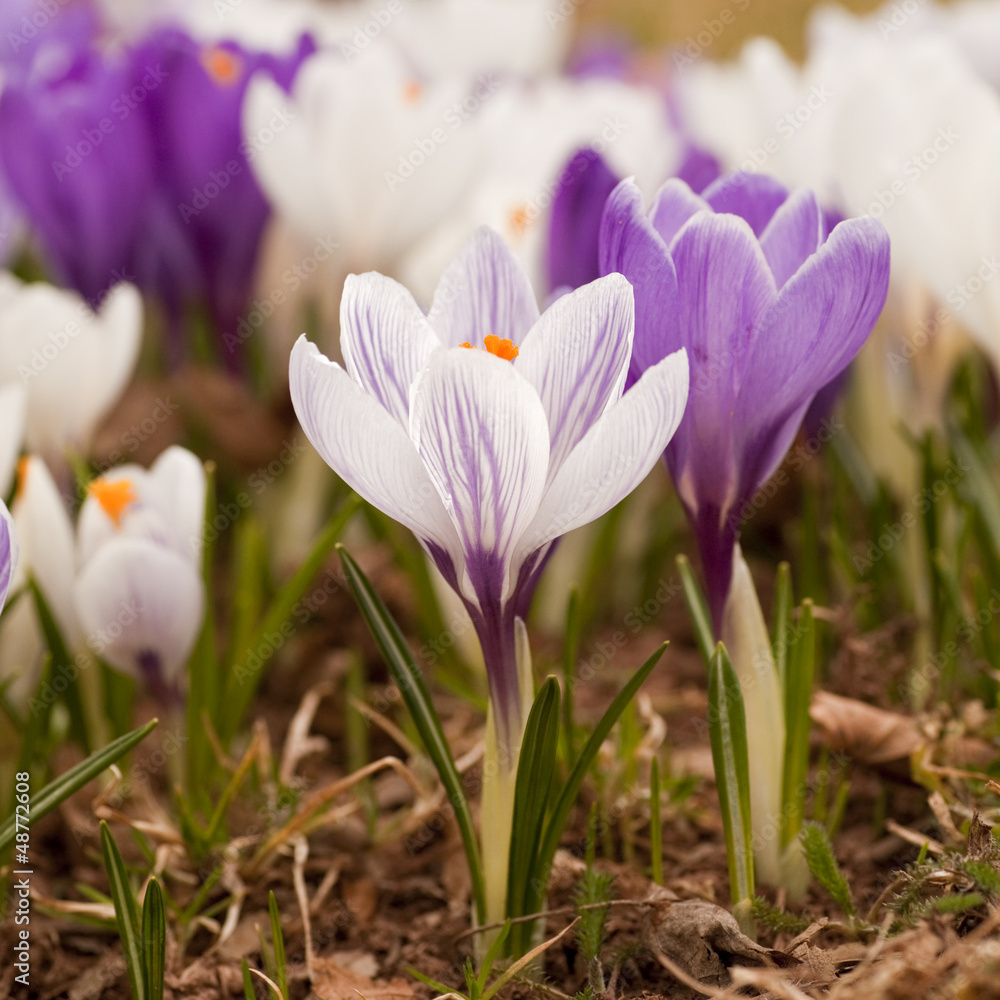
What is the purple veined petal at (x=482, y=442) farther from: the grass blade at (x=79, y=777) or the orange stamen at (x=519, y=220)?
the orange stamen at (x=519, y=220)

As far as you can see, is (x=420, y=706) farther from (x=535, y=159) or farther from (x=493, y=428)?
(x=535, y=159)

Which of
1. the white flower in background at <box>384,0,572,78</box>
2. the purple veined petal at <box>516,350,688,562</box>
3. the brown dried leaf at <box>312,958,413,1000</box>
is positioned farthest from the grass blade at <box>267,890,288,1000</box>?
the white flower in background at <box>384,0,572,78</box>

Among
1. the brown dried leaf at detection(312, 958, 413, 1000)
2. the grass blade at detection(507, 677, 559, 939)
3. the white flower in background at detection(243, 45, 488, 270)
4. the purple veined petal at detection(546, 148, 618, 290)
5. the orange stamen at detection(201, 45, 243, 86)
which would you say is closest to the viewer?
the grass blade at detection(507, 677, 559, 939)

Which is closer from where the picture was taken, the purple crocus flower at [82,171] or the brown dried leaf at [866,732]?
the brown dried leaf at [866,732]

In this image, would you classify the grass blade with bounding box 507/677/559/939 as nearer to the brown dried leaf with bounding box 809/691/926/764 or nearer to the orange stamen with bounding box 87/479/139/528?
the brown dried leaf with bounding box 809/691/926/764

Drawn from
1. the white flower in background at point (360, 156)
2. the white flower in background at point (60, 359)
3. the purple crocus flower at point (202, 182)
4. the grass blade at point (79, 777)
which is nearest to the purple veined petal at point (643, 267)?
the grass blade at point (79, 777)

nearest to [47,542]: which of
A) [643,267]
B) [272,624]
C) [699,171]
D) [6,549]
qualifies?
[272,624]
